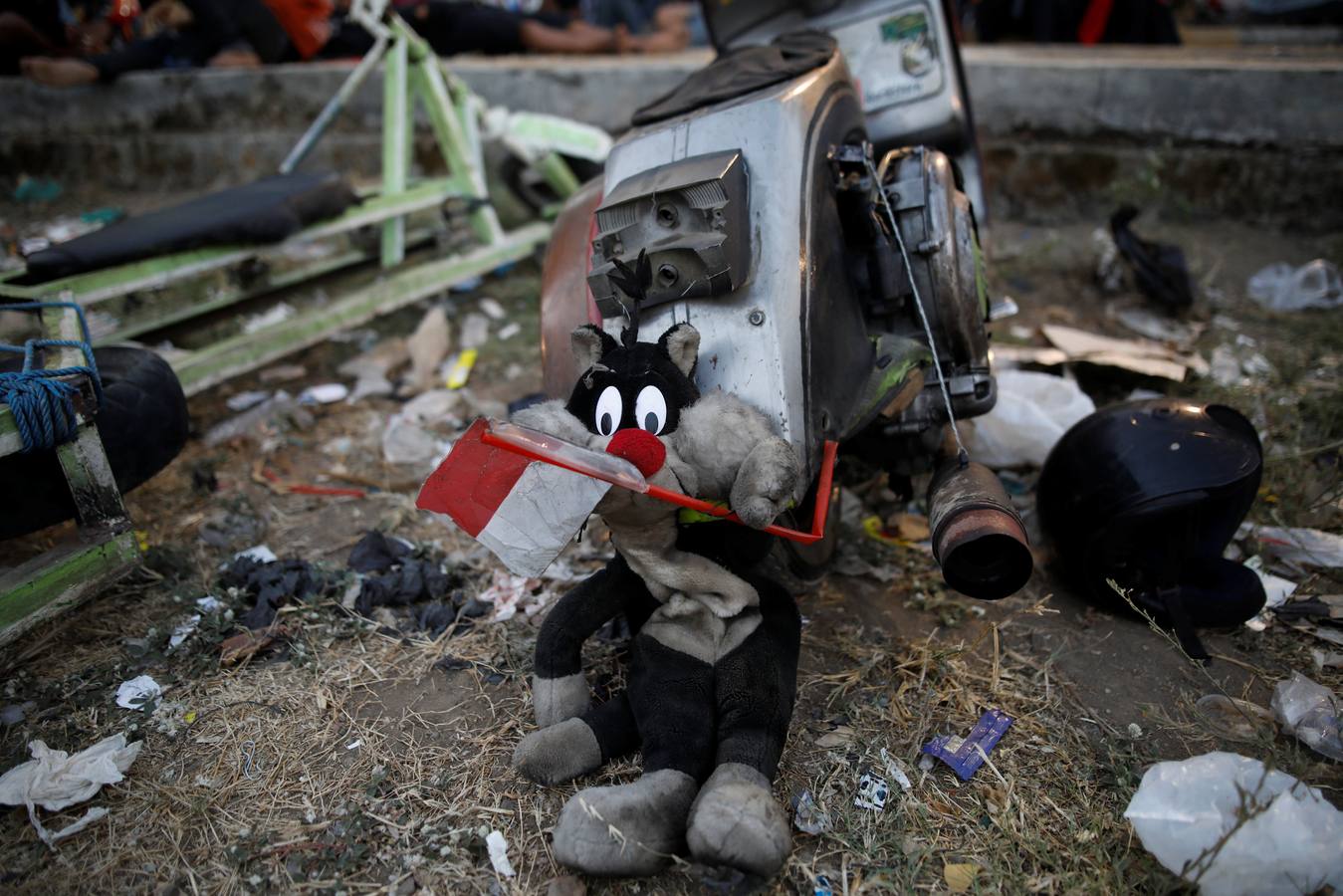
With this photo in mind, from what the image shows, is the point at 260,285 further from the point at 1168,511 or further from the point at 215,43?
the point at 215,43

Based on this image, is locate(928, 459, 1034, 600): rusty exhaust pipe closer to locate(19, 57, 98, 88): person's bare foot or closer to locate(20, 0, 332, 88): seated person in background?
locate(20, 0, 332, 88): seated person in background

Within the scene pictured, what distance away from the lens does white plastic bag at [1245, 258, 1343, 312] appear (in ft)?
13.6

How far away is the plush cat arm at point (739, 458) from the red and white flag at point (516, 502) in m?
0.24

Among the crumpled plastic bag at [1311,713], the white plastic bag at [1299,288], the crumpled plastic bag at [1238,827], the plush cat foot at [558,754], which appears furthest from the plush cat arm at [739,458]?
the white plastic bag at [1299,288]

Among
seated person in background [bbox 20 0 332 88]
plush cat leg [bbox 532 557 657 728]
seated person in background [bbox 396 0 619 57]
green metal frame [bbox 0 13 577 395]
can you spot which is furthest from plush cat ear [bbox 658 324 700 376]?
seated person in background [bbox 20 0 332 88]

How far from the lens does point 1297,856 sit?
1.62 metres

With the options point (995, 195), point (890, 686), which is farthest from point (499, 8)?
point (890, 686)

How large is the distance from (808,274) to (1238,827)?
4.81ft

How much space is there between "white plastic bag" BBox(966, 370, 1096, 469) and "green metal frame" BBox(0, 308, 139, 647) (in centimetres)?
283

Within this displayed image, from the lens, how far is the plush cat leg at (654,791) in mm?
1684

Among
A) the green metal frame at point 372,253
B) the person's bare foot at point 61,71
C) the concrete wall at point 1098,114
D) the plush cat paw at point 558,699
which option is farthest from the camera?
the person's bare foot at point 61,71

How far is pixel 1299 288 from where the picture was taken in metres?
4.20

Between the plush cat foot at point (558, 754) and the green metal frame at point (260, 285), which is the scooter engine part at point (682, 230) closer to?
the plush cat foot at point (558, 754)

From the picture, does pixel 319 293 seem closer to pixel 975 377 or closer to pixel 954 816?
pixel 975 377
